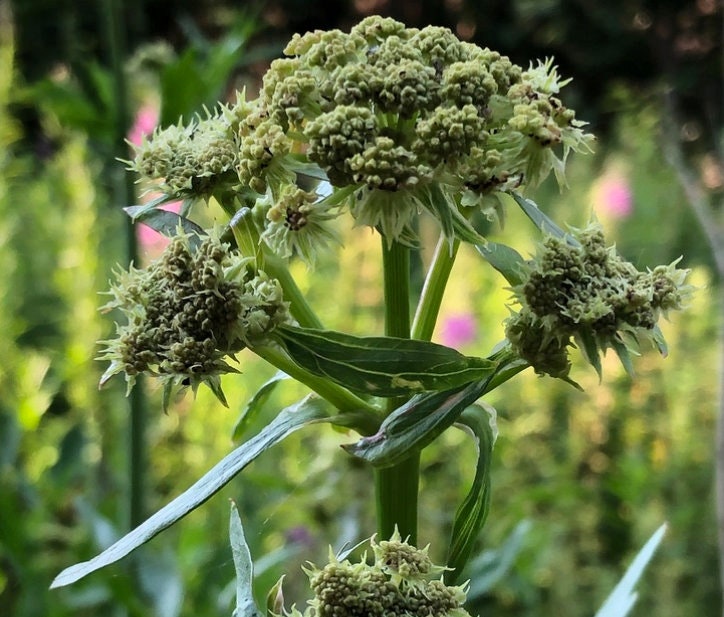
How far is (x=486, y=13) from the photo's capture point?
185 centimetres

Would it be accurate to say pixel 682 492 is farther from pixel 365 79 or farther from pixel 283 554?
pixel 365 79

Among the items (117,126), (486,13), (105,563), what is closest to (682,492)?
(117,126)

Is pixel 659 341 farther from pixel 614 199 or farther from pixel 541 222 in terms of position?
pixel 614 199

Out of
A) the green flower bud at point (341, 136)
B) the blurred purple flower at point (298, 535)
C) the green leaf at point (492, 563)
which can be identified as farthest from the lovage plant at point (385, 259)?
the blurred purple flower at point (298, 535)

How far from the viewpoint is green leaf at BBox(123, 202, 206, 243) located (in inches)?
14.9

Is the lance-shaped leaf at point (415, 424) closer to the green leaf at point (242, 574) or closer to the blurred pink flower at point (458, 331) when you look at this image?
the green leaf at point (242, 574)

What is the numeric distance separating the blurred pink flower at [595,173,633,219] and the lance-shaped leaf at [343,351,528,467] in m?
1.22

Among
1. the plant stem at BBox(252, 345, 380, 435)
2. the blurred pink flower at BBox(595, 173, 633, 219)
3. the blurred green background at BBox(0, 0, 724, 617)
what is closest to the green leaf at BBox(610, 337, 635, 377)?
the plant stem at BBox(252, 345, 380, 435)

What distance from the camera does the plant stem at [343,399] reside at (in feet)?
1.26

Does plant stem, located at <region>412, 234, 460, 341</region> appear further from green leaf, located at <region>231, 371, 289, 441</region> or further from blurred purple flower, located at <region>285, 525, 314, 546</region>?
blurred purple flower, located at <region>285, 525, 314, 546</region>

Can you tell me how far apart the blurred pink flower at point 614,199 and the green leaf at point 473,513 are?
1.19m

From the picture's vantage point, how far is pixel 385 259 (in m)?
0.38

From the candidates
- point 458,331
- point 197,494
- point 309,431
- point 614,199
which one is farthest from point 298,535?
point 614,199

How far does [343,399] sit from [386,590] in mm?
96
